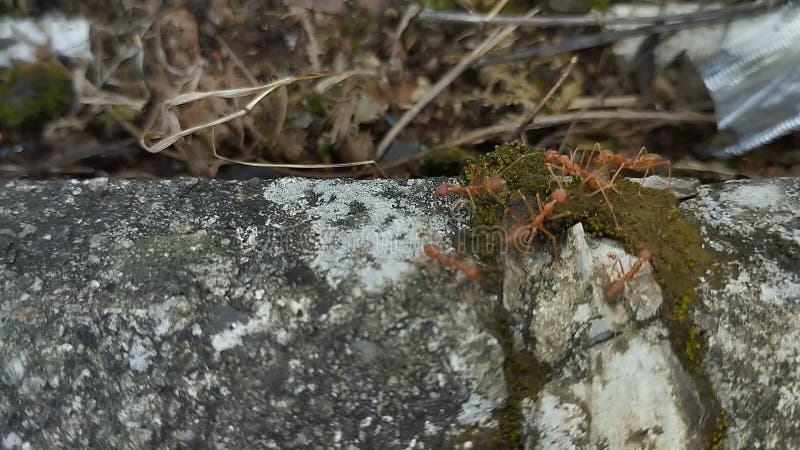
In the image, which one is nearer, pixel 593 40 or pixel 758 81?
pixel 758 81

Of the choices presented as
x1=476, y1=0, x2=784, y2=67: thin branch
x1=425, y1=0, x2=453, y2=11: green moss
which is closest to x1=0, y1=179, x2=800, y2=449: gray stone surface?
x1=476, y1=0, x2=784, y2=67: thin branch

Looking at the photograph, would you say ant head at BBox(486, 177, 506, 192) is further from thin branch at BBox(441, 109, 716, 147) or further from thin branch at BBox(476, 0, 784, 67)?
thin branch at BBox(476, 0, 784, 67)

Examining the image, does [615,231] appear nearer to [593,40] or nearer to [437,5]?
[593,40]

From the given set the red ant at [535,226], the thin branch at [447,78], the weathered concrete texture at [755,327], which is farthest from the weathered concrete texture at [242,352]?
the thin branch at [447,78]

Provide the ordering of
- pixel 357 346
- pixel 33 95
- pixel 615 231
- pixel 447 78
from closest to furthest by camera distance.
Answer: pixel 357 346
pixel 615 231
pixel 33 95
pixel 447 78

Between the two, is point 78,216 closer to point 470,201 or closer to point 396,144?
point 470,201

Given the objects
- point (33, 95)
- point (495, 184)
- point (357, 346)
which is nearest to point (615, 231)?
point (495, 184)

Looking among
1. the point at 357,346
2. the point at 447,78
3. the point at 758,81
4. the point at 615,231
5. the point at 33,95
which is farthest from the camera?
the point at 447,78

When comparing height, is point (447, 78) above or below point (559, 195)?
above

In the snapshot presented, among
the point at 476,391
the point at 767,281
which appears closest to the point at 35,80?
the point at 476,391
